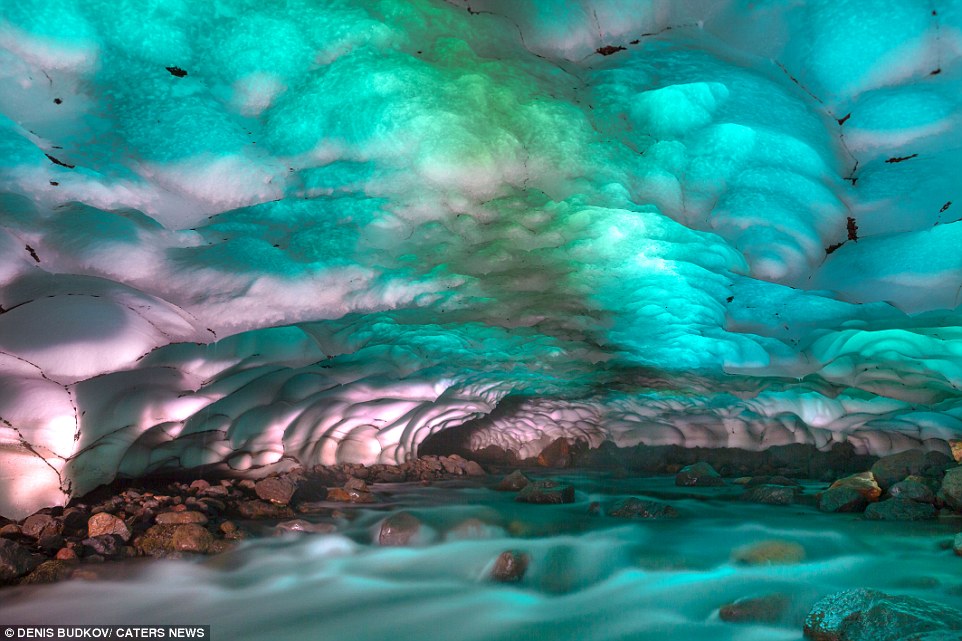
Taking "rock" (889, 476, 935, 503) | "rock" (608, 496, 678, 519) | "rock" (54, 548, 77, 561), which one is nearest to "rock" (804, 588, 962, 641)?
"rock" (608, 496, 678, 519)

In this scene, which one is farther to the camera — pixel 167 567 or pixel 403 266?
pixel 403 266

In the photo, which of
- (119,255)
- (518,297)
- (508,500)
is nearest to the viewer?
(119,255)

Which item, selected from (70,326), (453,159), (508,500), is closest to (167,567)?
(70,326)

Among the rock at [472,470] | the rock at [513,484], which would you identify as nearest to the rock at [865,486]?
the rock at [513,484]

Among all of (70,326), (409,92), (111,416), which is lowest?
(111,416)

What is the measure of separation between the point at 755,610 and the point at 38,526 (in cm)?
544

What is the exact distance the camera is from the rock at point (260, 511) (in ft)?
20.7

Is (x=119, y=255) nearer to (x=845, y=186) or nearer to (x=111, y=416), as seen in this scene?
(x=111, y=416)

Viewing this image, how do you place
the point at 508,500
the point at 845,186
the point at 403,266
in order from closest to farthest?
1. the point at 845,186
2. the point at 403,266
3. the point at 508,500

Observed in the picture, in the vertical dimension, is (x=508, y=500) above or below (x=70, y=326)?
below

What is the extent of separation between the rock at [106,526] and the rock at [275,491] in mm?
2172

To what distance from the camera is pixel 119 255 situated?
452 centimetres

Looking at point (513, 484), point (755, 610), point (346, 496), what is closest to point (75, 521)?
point (346, 496)

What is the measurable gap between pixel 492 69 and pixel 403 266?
2.35m
